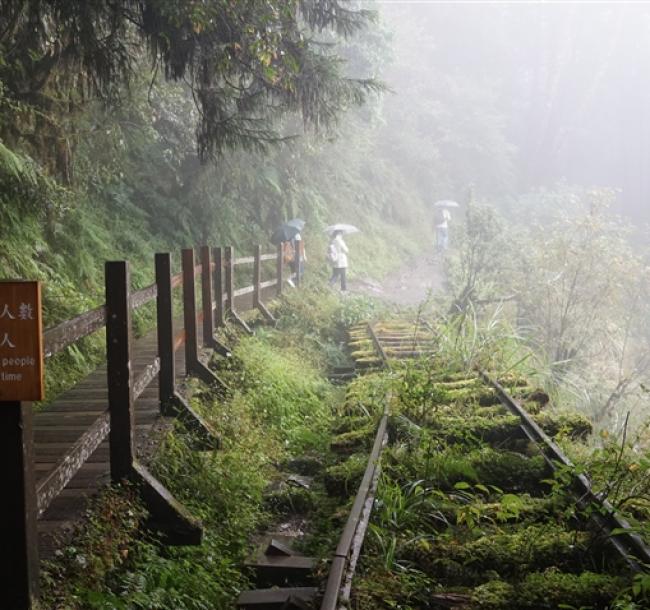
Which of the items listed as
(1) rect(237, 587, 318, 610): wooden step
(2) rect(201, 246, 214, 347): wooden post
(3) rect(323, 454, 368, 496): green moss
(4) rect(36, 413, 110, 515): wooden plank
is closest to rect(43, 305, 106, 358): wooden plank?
(4) rect(36, 413, 110, 515): wooden plank

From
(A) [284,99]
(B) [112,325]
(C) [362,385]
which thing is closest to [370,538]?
(B) [112,325]

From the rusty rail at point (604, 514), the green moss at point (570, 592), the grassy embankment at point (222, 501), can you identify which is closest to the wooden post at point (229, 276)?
the grassy embankment at point (222, 501)

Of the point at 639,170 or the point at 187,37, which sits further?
the point at 639,170

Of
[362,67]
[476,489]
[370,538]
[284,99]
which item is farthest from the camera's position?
[362,67]

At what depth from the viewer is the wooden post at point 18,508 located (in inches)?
111

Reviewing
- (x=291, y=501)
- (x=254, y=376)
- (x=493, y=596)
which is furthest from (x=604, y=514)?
(x=254, y=376)

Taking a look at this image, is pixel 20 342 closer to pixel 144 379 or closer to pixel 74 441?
pixel 74 441

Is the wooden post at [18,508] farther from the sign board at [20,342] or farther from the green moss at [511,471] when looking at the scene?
the green moss at [511,471]

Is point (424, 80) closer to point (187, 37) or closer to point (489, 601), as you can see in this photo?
point (187, 37)

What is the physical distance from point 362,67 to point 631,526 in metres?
24.0

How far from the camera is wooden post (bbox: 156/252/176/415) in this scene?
5863 mm

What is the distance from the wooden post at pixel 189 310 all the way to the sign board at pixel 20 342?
15.2 feet

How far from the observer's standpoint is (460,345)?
9.10m

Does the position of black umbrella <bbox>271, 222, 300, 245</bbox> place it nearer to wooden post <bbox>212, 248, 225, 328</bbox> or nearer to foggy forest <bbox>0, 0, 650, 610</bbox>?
foggy forest <bbox>0, 0, 650, 610</bbox>
